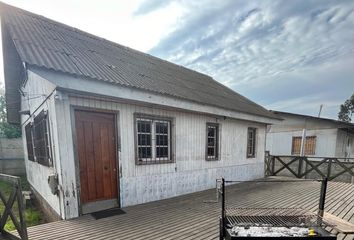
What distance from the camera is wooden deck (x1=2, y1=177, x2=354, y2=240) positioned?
3.22 metres

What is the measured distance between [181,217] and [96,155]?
242cm

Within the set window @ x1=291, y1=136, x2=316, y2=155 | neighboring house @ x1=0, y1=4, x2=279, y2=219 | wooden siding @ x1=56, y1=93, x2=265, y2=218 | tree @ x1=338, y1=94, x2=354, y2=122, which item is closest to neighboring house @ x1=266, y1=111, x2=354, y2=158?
window @ x1=291, y1=136, x2=316, y2=155

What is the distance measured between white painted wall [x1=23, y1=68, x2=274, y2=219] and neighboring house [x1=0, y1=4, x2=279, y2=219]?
0.07 ft

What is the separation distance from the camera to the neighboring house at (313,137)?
1134cm

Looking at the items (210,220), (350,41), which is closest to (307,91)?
(350,41)

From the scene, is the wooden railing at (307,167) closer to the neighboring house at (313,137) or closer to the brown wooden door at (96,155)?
the neighboring house at (313,137)

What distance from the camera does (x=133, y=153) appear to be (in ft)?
15.8

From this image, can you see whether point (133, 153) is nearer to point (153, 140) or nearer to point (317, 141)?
point (153, 140)

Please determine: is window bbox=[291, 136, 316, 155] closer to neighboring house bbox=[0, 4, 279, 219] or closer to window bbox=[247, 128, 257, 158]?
window bbox=[247, 128, 257, 158]

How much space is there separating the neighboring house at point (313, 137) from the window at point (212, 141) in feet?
21.8

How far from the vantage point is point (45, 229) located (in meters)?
3.40

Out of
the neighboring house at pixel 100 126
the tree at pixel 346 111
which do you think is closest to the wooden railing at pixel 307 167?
the neighboring house at pixel 100 126

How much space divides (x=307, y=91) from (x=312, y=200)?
53.1ft

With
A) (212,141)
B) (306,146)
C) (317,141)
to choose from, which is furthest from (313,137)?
(212,141)
